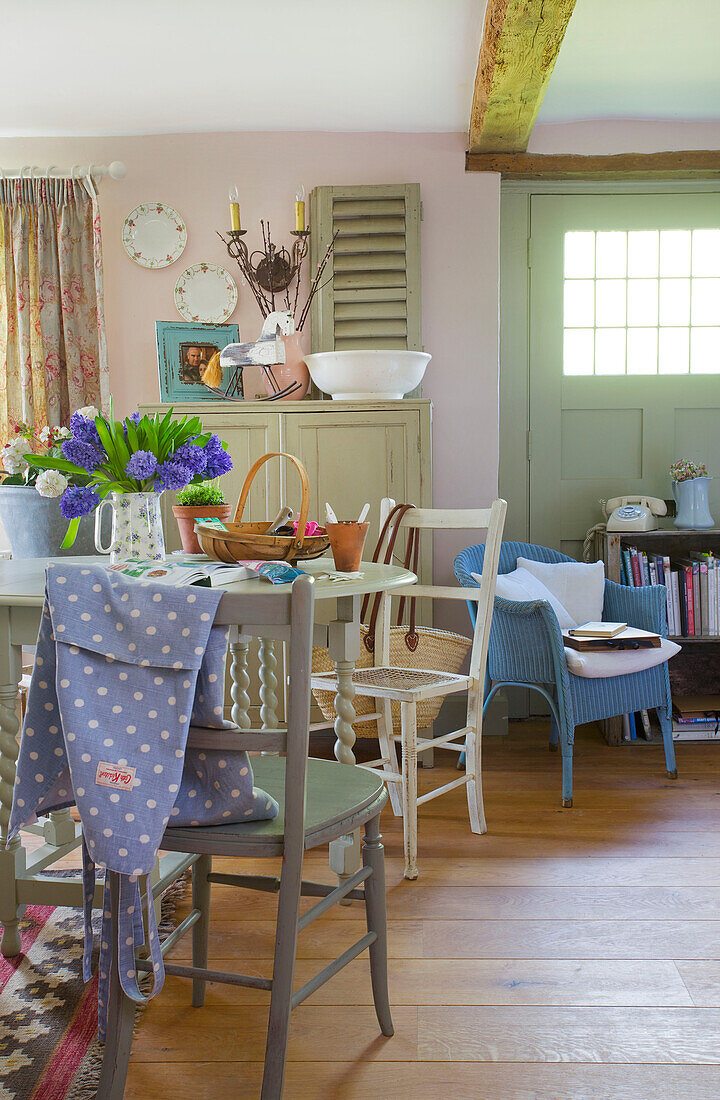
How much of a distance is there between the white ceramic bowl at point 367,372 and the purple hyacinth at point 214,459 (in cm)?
122

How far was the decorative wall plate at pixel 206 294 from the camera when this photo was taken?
12.3 ft

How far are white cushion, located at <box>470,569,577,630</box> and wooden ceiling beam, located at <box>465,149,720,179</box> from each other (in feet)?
5.55

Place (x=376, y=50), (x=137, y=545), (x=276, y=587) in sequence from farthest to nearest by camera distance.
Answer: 1. (x=376, y=50)
2. (x=137, y=545)
3. (x=276, y=587)

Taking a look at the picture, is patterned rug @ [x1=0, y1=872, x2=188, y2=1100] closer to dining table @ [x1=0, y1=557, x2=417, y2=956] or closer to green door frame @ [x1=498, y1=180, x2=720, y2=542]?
dining table @ [x1=0, y1=557, x2=417, y2=956]

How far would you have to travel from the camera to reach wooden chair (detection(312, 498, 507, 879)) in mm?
2418

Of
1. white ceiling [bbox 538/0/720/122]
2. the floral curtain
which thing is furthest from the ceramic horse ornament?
white ceiling [bbox 538/0/720/122]

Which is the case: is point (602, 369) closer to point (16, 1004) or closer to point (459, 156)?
point (459, 156)

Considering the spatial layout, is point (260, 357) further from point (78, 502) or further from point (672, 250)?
point (672, 250)

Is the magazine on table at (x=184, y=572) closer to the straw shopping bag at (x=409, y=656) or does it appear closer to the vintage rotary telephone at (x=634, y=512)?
the straw shopping bag at (x=409, y=656)

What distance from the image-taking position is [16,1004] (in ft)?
5.95

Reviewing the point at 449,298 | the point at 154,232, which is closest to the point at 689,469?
the point at 449,298

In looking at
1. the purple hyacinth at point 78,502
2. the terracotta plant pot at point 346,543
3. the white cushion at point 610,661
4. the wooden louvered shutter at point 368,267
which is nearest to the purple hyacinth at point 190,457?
the purple hyacinth at point 78,502

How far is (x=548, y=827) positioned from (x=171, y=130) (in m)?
3.08

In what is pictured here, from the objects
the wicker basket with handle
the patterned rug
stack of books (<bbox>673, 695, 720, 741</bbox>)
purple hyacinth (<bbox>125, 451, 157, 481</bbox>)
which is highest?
purple hyacinth (<bbox>125, 451, 157, 481</bbox>)
